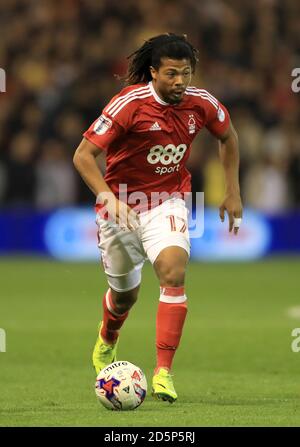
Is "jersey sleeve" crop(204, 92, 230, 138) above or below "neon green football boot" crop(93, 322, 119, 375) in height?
above

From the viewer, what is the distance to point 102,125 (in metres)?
7.47

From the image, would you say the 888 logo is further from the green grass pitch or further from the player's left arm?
the green grass pitch

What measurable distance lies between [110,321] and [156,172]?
1.25 metres

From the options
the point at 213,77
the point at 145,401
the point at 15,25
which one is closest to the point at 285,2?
the point at 213,77

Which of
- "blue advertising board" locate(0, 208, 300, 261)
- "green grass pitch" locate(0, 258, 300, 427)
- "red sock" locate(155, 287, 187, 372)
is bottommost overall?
"blue advertising board" locate(0, 208, 300, 261)

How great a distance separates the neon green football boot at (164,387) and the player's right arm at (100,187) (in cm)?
88

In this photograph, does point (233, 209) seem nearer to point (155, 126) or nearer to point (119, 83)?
point (155, 126)

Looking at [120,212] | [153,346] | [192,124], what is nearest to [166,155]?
[192,124]

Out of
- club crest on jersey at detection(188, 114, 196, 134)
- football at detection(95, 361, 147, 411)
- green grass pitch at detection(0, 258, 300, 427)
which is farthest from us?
club crest on jersey at detection(188, 114, 196, 134)

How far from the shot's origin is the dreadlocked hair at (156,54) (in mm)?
7492

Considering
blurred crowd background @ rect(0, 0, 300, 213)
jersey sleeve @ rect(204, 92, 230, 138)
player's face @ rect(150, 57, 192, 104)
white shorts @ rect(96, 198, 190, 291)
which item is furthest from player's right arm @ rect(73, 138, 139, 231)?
blurred crowd background @ rect(0, 0, 300, 213)

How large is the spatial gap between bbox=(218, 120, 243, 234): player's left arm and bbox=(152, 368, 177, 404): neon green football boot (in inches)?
45.4

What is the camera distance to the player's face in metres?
7.45

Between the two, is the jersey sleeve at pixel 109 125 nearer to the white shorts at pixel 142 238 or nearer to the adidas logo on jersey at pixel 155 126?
the adidas logo on jersey at pixel 155 126
